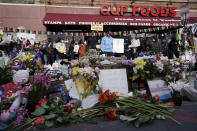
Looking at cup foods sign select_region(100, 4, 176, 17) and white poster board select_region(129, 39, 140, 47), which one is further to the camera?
cup foods sign select_region(100, 4, 176, 17)

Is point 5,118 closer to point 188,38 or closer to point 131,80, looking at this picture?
point 131,80

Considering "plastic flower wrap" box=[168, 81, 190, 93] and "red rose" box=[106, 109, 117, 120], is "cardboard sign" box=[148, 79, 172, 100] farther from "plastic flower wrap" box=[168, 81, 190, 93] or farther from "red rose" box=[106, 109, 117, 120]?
"red rose" box=[106, 109, 117, 120]

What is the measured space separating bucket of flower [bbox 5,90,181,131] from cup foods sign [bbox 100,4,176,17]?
1210cm

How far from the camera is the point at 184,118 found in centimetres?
297

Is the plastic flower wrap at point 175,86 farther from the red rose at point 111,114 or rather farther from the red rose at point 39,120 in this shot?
the red rose at point 39,120

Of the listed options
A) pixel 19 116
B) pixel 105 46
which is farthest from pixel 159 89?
pixel 105 46

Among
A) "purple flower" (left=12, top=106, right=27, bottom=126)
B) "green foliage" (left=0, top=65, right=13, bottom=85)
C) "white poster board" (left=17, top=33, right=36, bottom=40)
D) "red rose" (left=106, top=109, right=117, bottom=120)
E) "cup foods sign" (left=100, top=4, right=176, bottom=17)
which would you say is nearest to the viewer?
"purple flower" (left=12, top=106, right=27, bottom=126)

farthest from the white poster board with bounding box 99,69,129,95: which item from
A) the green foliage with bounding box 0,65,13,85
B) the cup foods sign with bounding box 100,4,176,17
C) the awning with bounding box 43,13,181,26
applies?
the cup foods sign with bounding box 100,4,176,17

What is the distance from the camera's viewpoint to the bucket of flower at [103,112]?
2.74 m

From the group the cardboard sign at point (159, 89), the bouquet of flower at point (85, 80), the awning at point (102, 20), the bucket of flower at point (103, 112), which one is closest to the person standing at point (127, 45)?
the awning at point (102, 20)

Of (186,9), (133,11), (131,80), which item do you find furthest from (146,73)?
(133,11)

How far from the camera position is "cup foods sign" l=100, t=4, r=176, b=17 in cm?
1430

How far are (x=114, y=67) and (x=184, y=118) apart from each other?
1869 millimetres

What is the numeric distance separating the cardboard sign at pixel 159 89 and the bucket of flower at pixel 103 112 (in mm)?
528
